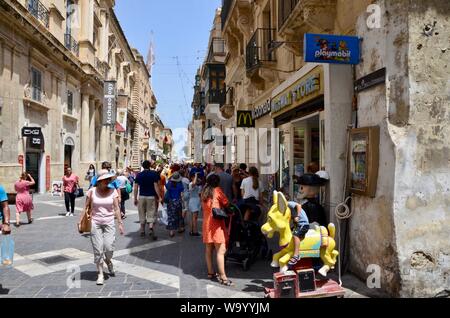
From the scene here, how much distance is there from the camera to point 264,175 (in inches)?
520

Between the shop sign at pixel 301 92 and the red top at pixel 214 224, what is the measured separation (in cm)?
327

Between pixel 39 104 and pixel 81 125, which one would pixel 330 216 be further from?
pixel 81 125

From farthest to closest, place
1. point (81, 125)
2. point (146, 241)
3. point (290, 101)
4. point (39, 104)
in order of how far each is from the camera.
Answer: point (81, 125)
point (39, 104)
point (290, 101)
point (146, 241)

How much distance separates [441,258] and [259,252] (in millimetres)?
3037

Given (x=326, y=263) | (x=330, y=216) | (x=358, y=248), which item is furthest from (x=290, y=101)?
(x=326, y=263)

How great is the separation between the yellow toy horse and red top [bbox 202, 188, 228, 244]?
38.7 inches

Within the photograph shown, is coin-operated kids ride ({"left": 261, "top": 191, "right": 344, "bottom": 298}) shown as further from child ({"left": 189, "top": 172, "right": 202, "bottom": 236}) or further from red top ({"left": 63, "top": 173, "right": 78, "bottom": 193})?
red top ({"left": 63, "top": 173, "right": 78, "bottom": 193})

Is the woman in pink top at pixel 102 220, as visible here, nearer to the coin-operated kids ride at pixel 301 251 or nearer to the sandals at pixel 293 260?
the coin-operated kids ride at pixel 301 251

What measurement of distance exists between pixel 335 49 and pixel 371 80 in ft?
2.46

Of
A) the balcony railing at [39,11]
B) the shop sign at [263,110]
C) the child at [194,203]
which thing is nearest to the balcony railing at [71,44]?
the balcony railing at [39,11]

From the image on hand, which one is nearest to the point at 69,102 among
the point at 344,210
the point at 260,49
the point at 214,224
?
the point at 260,49

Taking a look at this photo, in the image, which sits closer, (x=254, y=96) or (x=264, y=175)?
(x=264, y=175)

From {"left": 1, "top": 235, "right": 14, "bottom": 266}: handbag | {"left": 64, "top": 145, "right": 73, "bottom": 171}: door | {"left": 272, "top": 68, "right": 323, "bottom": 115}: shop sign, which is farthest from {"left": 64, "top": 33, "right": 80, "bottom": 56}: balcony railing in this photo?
{"left": 1, "top": 235, "right": 14, "bottom": 266}: handbag

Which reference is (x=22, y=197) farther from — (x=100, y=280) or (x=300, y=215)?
(x=300, y=215)
